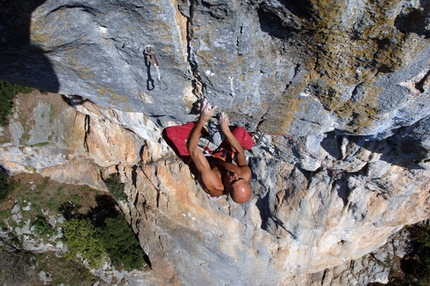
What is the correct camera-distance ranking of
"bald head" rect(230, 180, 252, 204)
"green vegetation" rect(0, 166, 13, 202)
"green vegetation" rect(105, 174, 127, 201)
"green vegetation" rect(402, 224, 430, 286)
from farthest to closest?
1. "green vegetation" rect(0, 166, 13, 202)
2. "green vegetation" rect(105, 174, 127, 201)
3. "green vegetation" rect(402, 224, 430, 286)
4. "bald head" rect(230, 180, 252, 204)

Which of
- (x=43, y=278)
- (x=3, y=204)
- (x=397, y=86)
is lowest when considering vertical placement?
(x=43, y=278)

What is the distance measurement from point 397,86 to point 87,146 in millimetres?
7077

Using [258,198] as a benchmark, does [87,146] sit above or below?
below

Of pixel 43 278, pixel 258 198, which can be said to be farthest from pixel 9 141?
pixel 258 198

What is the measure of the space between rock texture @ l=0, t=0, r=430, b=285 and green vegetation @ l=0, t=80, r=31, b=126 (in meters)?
3.41

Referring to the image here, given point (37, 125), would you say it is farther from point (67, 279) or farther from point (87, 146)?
point (67, 279)

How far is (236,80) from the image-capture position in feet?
9.09

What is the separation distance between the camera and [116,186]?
344 inches

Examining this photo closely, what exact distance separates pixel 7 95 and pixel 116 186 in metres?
3.59

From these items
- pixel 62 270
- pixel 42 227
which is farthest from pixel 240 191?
pixel 62 270

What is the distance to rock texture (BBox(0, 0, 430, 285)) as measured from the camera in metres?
2.13

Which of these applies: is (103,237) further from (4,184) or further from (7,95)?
(7,95)

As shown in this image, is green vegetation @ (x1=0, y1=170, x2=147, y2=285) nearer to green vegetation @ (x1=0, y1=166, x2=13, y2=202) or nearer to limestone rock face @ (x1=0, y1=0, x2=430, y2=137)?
green vegetation @ (x1=0, y1=166, x2=13, y2=202)

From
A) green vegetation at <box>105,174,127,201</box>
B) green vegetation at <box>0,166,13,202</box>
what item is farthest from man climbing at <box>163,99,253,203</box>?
green vegetation at <box>0,166,13,202</box>
